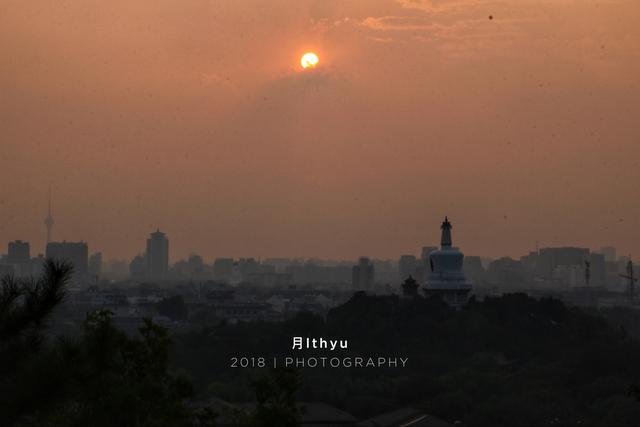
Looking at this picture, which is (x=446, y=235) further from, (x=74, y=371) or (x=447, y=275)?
(x=74, y=371)

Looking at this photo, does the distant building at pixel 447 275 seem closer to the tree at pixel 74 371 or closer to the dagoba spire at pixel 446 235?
the dagoba spire at pixel 446 235

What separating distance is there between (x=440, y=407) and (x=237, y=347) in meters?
20.8

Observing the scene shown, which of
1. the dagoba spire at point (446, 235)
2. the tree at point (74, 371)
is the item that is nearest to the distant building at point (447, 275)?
the dagoba spire at point (446, 235)

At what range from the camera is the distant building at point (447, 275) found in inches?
3346

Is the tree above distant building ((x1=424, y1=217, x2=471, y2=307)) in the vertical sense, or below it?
below

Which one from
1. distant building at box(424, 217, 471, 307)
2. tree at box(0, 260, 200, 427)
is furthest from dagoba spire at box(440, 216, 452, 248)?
tree at box(0, 260, 200, 427)

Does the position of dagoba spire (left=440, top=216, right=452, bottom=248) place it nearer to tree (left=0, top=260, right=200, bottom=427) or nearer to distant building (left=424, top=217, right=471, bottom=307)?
distant building (left=424, top=217, right=471, bottom=307)

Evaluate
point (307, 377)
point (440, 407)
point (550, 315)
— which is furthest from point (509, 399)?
point (550, 315)

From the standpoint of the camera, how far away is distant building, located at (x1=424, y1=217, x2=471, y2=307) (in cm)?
8500

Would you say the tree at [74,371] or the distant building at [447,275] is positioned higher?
the distant building at [447,275]

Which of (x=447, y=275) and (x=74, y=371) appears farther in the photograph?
(x=447, y=275)

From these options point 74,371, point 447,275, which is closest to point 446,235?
point 447,275

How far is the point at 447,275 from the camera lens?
3376 inches

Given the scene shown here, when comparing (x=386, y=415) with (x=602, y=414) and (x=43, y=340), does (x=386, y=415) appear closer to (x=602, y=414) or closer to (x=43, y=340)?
(x=602, y=414)
